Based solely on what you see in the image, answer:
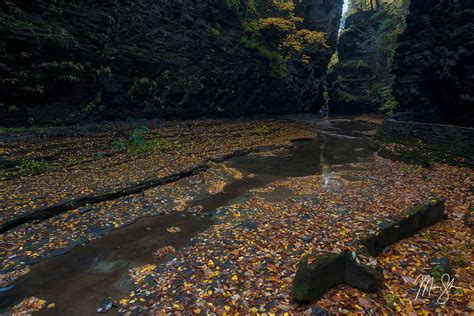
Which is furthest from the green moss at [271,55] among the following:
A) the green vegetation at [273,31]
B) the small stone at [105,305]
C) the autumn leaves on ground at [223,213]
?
the small stone at [105,305]

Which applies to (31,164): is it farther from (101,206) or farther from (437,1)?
(437,1)

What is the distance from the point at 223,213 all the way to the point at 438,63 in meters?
15.1

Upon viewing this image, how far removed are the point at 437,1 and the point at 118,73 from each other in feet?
65.6

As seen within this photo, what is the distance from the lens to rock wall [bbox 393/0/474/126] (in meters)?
13.7

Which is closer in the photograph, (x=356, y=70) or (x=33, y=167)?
(x=33, y=167)

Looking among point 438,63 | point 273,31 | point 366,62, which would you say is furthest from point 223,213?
point 366,62

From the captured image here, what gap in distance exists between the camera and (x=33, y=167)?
11.6m

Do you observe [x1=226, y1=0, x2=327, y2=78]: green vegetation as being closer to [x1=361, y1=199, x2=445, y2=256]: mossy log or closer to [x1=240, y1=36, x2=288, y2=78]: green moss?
[x1=240, y1=36, x2=288, y2=78]: green moss

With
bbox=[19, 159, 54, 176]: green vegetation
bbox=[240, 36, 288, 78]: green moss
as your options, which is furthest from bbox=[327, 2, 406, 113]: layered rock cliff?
bbox=[19, 159, 54, 176]: green vegetation

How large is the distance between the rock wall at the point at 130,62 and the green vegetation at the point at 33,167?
3789 millimetres

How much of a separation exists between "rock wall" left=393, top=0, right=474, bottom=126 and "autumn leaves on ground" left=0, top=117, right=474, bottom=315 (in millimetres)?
4285

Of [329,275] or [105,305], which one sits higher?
[329,275]

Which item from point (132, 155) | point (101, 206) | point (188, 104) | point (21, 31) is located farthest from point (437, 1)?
point (21, 31)

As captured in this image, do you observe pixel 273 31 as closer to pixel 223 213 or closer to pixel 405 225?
pixel 223 213
